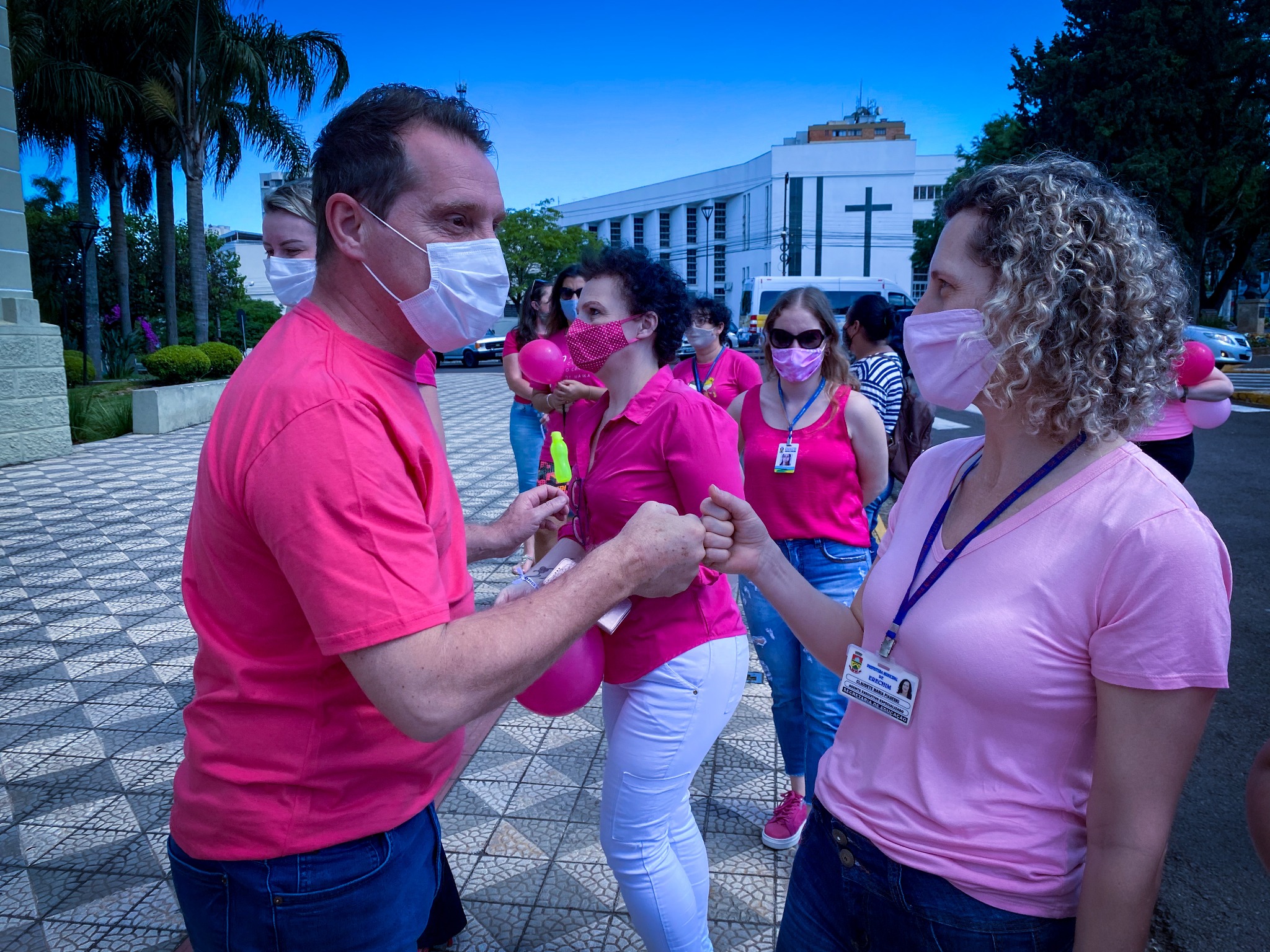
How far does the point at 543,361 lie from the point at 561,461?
2046 mm

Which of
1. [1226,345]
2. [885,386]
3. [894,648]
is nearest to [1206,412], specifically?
[885,386]

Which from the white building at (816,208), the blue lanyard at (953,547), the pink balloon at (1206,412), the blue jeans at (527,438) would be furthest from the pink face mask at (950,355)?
the white building at (816,208)

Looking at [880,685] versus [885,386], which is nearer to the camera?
[880,685]

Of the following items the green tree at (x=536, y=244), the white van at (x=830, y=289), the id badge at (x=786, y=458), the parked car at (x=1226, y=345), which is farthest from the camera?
the green tree at (x=536, y=244)

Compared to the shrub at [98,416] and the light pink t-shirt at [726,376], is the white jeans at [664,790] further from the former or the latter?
the shrub at [98,416]

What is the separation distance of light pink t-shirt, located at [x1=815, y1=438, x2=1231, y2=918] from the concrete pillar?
1347cm

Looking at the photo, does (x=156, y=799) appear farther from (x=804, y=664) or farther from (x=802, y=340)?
(x=802, y=340)

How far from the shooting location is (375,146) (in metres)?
1.53

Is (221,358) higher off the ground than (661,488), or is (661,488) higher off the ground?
(221,358)

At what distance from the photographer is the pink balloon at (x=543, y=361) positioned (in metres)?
5.07

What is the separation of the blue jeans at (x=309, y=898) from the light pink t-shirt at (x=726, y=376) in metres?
4.81

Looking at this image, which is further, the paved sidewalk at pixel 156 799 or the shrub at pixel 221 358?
the shrub at pixel 221 358

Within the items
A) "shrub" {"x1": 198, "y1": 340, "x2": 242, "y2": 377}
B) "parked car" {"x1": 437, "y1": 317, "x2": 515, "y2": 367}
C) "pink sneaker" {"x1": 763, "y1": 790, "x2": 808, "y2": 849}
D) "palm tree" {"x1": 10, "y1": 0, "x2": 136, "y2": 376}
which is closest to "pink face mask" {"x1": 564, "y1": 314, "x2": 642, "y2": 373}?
"pink sneaker" {"x1": 763, "y1": 790, "x2": 808, "y2": 849}

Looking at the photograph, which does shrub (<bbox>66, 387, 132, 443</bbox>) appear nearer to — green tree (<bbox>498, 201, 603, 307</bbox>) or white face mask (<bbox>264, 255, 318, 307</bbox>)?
white face mask (<bbox>264, 255, 318, 307</bbox>)
